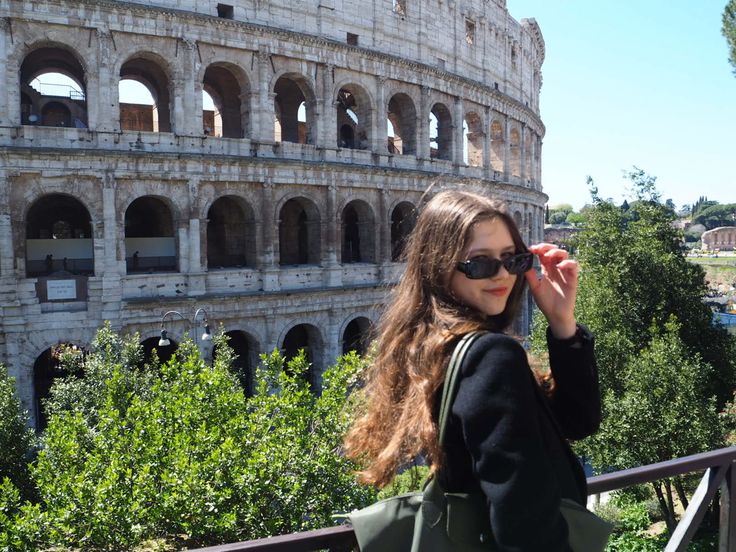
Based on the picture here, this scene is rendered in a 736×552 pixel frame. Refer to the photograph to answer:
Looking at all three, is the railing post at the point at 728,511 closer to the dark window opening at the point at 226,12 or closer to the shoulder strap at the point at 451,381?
the shoulder strap at the point at 451,381

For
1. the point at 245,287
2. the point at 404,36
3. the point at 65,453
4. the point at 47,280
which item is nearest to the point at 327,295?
the point at 245,287

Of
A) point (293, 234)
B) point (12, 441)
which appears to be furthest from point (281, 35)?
point (12, 441)

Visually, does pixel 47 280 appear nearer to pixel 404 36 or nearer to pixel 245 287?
pixel 245 287

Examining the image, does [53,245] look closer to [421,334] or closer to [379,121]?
[379,121]

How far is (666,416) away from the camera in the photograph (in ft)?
48.8

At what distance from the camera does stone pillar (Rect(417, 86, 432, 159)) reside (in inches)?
945

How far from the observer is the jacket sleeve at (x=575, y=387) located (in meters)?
2.43

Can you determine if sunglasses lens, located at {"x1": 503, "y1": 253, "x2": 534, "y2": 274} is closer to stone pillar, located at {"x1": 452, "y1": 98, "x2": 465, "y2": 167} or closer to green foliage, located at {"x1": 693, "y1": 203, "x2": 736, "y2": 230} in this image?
stone pillar, located at {"x1": 452, "y1": 98, "x2": 465, "y2": 167}

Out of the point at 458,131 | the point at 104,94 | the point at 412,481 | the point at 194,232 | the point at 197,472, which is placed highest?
the point at 458,131

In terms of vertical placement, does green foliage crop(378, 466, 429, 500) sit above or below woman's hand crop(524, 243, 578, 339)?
below

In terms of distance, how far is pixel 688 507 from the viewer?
124 inches

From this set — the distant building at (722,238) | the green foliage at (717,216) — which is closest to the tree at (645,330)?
the distant building at (722,238)

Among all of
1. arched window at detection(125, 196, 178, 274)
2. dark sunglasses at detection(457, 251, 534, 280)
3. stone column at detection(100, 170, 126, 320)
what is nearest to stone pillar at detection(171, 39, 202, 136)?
stone column at detection(100, 170, 126, 320)

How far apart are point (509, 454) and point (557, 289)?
0.99m
